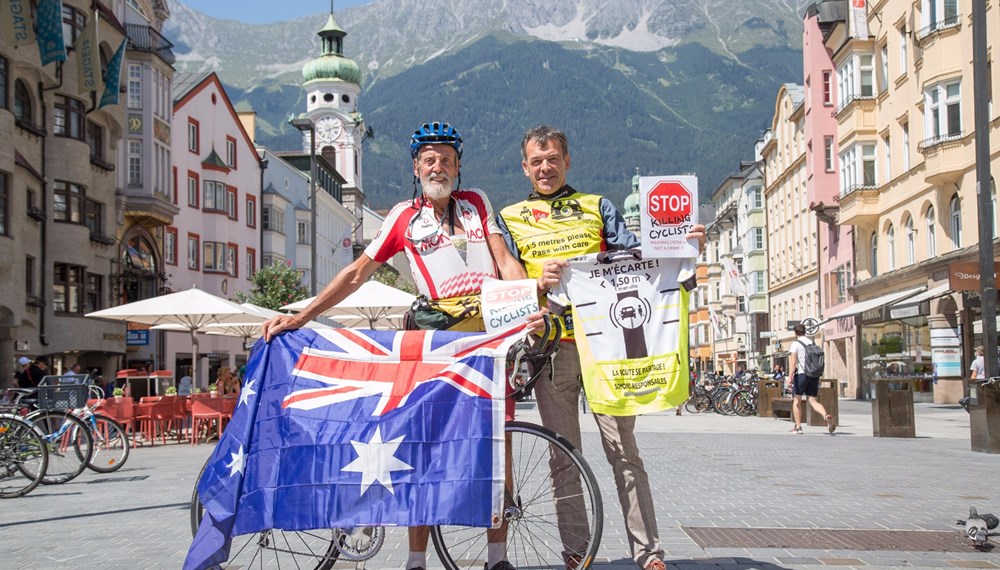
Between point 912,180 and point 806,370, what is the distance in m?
20.5

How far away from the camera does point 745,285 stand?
82.4 metres

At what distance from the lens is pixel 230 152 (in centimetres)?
6106

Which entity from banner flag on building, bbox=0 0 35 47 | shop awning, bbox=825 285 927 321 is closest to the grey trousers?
banner flag on building, bbox=0 0 35 47

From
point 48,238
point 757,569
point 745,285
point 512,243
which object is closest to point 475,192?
point 512,243

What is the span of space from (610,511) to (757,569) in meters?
2.96

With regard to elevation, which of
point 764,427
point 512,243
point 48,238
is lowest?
point 764,427

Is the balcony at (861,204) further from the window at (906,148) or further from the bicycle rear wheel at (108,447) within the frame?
the bicycle rear wheel at (108,447)

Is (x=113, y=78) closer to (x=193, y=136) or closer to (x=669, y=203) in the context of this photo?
(x=193, y=136)

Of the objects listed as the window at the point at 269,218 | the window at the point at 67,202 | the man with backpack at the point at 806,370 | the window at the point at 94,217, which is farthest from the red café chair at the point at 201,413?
the window at the point at 269,218

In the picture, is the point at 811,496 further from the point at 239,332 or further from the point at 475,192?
the point at 239,332

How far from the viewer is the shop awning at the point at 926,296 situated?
107 feet

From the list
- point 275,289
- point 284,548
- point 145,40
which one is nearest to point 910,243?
point 275,289

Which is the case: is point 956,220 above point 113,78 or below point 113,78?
below

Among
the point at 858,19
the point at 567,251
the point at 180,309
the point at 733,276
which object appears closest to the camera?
the point at 567,251
